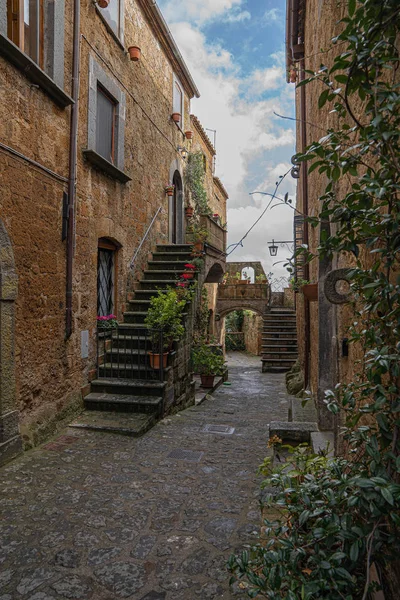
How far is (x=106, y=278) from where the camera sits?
693 centimetres

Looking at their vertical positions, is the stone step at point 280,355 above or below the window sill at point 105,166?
below

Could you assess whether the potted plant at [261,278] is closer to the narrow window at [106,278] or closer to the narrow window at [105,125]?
the narrow window at [106,278]

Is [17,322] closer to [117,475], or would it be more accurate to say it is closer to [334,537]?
[117,475]

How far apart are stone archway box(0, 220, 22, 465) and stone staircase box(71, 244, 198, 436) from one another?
110cm

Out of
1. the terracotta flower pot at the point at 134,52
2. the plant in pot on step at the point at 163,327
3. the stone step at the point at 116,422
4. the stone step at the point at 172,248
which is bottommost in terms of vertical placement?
the stone step at the point at 116,422

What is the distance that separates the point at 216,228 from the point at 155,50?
4190 millimetres

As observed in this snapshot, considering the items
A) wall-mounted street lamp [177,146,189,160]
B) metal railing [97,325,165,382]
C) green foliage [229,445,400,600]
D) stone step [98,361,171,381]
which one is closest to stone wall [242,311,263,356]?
wall-mounted street lamp [177,146,189,160]

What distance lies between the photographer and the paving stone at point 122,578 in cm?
217

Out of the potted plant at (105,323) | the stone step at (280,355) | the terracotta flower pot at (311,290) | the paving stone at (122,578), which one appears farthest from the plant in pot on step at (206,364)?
the paving stone at (122,578)

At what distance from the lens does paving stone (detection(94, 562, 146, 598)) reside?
7.11ft

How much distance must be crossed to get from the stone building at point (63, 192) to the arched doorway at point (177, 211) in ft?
8.95

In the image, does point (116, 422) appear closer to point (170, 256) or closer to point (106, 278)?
point (106, 278)

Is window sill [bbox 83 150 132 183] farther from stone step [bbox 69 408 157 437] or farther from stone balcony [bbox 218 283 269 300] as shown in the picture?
stone balcony [bbox 218 283 269 300]

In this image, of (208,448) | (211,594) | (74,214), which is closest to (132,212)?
(74,214)
